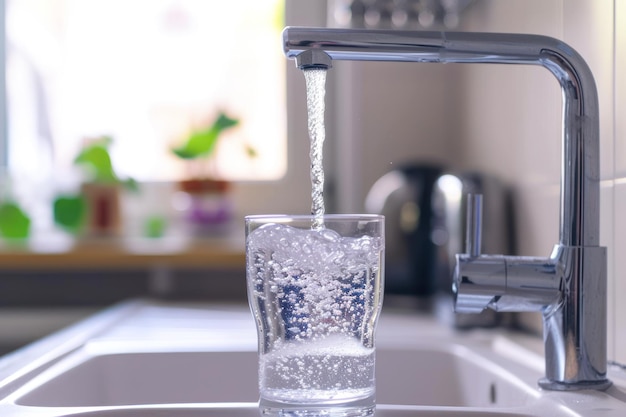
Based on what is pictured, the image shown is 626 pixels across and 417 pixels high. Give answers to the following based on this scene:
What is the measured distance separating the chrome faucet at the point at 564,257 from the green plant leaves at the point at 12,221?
4.40 ft

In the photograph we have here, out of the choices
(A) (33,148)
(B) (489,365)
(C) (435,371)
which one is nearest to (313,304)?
(B) (489,365)

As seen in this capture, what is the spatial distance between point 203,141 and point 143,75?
0.31 meters

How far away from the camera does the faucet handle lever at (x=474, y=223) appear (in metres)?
0.70

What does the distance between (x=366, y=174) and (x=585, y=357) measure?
952 millimetres

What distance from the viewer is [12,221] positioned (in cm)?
182

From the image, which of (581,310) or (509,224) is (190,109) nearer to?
(509,224)

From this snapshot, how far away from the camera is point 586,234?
0.70 meters

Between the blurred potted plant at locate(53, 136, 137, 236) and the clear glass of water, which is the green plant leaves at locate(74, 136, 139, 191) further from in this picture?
the clear glass of water

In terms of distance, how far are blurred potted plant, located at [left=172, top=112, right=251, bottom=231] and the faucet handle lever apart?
1094 millimetres

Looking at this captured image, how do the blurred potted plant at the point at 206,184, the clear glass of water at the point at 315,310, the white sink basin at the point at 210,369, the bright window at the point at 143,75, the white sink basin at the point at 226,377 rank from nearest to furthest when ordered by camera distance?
the clear glass of water at the point at 315,310 < the white sink basin at the point at 210,369 < the white sink basin at the point at 226,377 < the blurred potted plant at the point at 206,184 < the bright window at the point at 143,75

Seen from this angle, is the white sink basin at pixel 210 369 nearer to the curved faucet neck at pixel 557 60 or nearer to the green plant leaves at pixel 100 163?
the curved faucet neck at pixel 557 60

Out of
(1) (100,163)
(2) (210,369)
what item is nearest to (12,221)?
(1) (100,163)

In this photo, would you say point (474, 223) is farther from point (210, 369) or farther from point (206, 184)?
point (206, 184)

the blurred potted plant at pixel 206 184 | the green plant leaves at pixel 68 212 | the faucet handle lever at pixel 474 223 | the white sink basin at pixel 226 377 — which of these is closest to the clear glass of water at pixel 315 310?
the faucet handle lever at pixel 474 223
